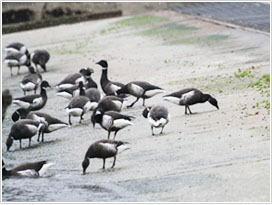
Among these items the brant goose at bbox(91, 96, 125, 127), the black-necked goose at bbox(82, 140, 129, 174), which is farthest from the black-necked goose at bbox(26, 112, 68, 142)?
the black-necked goose at bbox(82, 140, 129, 174)

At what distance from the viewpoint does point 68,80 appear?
19.9m

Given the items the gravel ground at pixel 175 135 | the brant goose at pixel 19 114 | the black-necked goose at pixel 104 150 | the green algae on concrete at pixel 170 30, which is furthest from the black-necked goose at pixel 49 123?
the green algae on concrete at pixel 170 30

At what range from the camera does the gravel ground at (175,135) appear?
35.4 feet

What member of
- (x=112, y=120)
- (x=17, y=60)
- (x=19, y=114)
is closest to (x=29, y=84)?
(x=17, y=60)

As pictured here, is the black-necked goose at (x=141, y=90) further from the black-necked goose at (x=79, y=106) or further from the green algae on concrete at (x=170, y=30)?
the green algae on concrete at (x=170, y=30)

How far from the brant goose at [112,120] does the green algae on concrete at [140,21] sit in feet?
55.4

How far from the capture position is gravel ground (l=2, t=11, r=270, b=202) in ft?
35.4

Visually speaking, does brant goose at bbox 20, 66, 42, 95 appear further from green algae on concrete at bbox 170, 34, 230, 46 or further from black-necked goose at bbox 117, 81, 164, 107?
green algae on concrete at bbox 170, 34, 230, 46

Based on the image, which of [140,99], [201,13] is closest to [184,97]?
[140,99]

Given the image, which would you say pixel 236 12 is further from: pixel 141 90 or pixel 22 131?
pixel 22 131

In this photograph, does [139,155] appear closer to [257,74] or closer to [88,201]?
[88,201]

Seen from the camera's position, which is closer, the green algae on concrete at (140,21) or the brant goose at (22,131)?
the brant goose at (22,131)

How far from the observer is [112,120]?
14.2 metres

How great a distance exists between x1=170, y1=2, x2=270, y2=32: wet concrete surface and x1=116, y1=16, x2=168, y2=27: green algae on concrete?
1.15 metres
